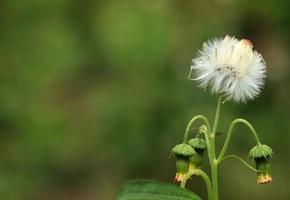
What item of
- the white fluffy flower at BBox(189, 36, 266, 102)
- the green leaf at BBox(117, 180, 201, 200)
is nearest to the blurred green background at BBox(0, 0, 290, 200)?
the white fluffy flower at BBox(189, 36, 266, 102)

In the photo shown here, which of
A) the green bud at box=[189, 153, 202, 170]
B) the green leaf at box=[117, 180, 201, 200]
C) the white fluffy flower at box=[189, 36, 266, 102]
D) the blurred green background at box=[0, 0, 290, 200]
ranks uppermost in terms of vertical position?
the blurred green background at box=[0, 0, 290, 200]

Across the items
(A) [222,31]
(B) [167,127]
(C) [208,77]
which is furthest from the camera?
(A) [222,31]

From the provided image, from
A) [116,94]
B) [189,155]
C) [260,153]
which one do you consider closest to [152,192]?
[189,155]

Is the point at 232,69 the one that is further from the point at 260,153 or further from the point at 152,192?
the point at 152,192

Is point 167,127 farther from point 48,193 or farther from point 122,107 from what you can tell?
point 48,193

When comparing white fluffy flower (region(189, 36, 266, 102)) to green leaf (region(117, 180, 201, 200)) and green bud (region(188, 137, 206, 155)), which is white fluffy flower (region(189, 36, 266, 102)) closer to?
green bud (region(188, 137, 206, 155))

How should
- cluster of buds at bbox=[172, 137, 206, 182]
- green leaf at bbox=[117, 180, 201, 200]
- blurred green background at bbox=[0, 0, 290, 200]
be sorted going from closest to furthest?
green leaf at bbox=[117, 180, 201, 200]
cluster of buds at bbox=[172, 137, 206, 182]
blurred green background at bbox=[0, 0, 290, 200]

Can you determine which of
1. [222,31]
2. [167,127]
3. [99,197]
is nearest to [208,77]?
[167,127]
